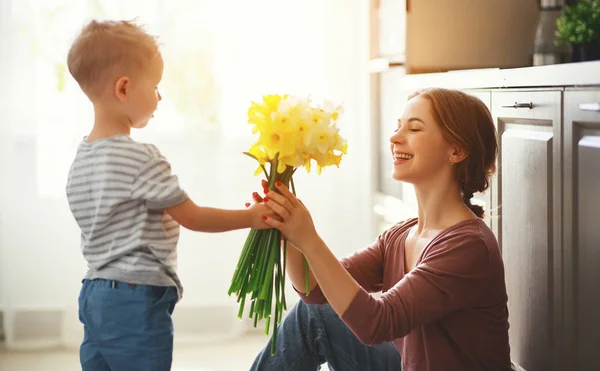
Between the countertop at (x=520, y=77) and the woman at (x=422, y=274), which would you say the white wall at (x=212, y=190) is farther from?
the woman at (x=422, y=274)

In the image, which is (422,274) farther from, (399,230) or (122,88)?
(122,88)

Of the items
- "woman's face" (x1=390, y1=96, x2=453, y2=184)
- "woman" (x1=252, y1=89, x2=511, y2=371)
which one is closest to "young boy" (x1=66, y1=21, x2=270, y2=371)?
"woman" (x1=252, y1=89, x2=511, y2=371)

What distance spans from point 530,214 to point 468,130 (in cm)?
30

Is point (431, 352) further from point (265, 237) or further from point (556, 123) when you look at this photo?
point (556, 123)

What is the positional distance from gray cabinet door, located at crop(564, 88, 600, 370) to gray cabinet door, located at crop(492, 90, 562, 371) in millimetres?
42

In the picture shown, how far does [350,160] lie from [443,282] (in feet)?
6.42

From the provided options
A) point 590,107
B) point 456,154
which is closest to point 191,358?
point 456,154

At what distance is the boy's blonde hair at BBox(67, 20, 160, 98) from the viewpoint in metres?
1.57

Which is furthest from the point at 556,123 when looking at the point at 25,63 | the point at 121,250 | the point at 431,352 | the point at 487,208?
the point at 25,63

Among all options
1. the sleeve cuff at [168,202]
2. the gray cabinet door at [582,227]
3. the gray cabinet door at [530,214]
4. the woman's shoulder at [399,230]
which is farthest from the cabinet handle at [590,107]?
the sleeve cuff at [168,202]

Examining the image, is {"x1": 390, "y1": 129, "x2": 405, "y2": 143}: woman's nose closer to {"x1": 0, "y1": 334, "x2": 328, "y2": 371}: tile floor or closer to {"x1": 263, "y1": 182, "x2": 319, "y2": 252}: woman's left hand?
{"x1": 263, "y1": 182, "x2": 319, "y2": 252}: woman's left hand

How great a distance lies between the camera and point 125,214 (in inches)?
61.2

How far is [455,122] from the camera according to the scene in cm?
166

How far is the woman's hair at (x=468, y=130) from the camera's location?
1.66 metres
